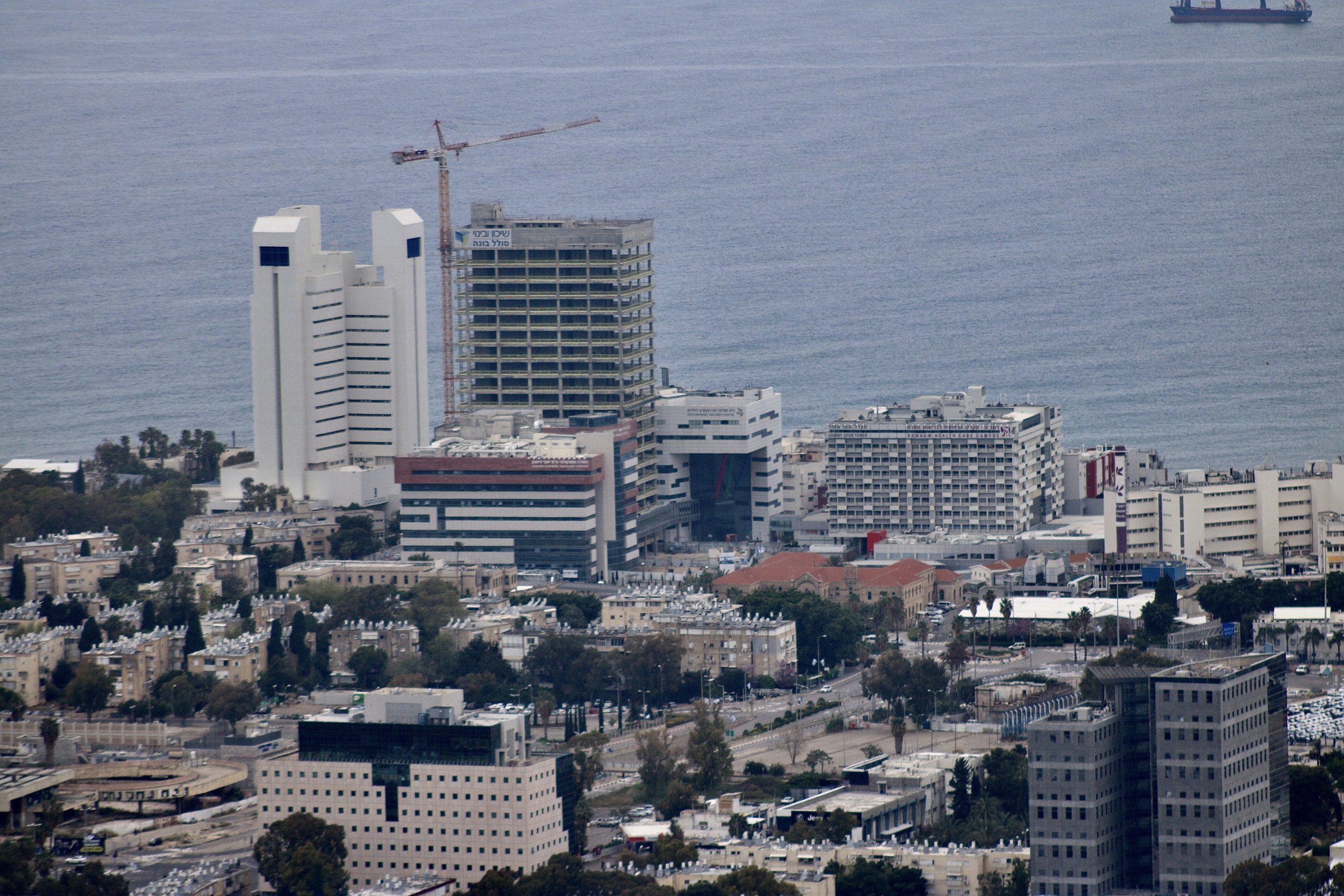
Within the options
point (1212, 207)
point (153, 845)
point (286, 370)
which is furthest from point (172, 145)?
point (153, 845)

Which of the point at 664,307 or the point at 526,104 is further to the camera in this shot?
the point at 526,104

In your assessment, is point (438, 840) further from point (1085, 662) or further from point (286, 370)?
point (286, 370)

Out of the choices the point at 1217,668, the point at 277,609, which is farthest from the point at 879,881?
the point at 277,609

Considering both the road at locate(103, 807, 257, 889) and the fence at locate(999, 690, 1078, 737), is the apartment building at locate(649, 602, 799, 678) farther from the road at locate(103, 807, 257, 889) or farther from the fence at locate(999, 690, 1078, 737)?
the road at locate(103, 807, 257, 889)

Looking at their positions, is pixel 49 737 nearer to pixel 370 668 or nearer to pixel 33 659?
pixel 33 659

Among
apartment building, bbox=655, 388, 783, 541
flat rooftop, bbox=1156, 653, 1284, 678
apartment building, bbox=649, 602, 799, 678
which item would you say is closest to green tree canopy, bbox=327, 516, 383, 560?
apartment building, bbox=655, 388, 783, 541
